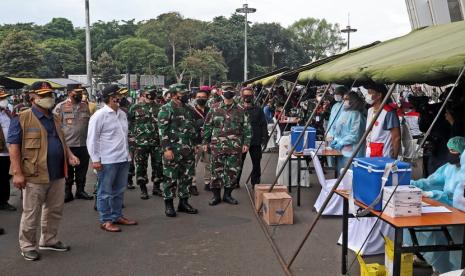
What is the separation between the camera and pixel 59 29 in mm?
81500

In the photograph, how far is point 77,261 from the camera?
5.19m

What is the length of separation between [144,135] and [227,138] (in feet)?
4.91

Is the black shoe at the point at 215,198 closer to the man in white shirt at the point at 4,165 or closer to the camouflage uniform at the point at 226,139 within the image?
the camouflage uniform at the point at 226,139

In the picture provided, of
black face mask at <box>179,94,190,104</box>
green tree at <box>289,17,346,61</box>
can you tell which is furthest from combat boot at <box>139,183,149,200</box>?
green tree at <box>289,17,346,61</box>

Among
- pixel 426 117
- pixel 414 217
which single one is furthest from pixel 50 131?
pixel 426 117

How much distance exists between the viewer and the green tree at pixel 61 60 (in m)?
57.5

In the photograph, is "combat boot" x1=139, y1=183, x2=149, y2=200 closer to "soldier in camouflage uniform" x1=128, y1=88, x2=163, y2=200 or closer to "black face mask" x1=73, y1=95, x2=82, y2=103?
"soldier in camouflage uniform" x1=128, y1=88, x2=163, y2=200

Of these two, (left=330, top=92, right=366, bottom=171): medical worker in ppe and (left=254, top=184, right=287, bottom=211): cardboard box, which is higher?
(left=330, top=92, right=366, bottom=171): medical worker in ppe

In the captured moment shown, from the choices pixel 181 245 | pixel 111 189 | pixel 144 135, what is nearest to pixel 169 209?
pixel 111 189

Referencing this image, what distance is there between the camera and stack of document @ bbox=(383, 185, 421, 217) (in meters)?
3.58

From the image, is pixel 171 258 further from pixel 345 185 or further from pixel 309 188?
pixel 309 188

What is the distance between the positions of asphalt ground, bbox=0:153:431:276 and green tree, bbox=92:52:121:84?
1715 inches

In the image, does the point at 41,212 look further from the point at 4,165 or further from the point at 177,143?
the point at 4,165

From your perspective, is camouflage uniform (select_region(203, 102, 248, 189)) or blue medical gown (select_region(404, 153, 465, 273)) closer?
blue medical gown (select_region(404, 153, 465, 273))
